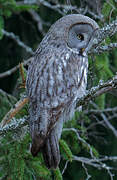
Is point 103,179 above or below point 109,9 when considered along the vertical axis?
below

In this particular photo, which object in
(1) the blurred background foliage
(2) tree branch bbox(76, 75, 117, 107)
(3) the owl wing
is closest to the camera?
(2) tree branch bbox(76, 75, 117, 107)

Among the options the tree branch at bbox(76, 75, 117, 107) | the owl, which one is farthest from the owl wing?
the tree branch at bbox(76, 75, 117, 107)

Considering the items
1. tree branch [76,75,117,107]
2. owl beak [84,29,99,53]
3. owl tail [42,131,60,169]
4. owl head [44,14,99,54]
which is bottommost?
owl tail [42,131,60,169]

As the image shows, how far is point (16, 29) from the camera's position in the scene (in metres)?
4.77

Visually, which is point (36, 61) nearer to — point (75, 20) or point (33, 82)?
point (33, 82)

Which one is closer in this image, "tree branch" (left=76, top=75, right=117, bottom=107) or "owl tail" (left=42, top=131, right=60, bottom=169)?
"tree branch" (left=76, top=75, right=117, bottom=107)

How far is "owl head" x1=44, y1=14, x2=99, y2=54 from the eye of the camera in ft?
9.52

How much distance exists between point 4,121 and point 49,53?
1.96 ft

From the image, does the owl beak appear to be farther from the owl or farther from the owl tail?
the owl tail

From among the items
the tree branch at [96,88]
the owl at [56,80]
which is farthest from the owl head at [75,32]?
the tree branch at [96,88]

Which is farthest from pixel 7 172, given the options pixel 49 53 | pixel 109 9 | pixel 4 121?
pixel 109 9

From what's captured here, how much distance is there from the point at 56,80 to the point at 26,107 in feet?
1.53

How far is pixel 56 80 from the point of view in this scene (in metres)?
2.74

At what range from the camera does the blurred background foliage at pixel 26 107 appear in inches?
111
